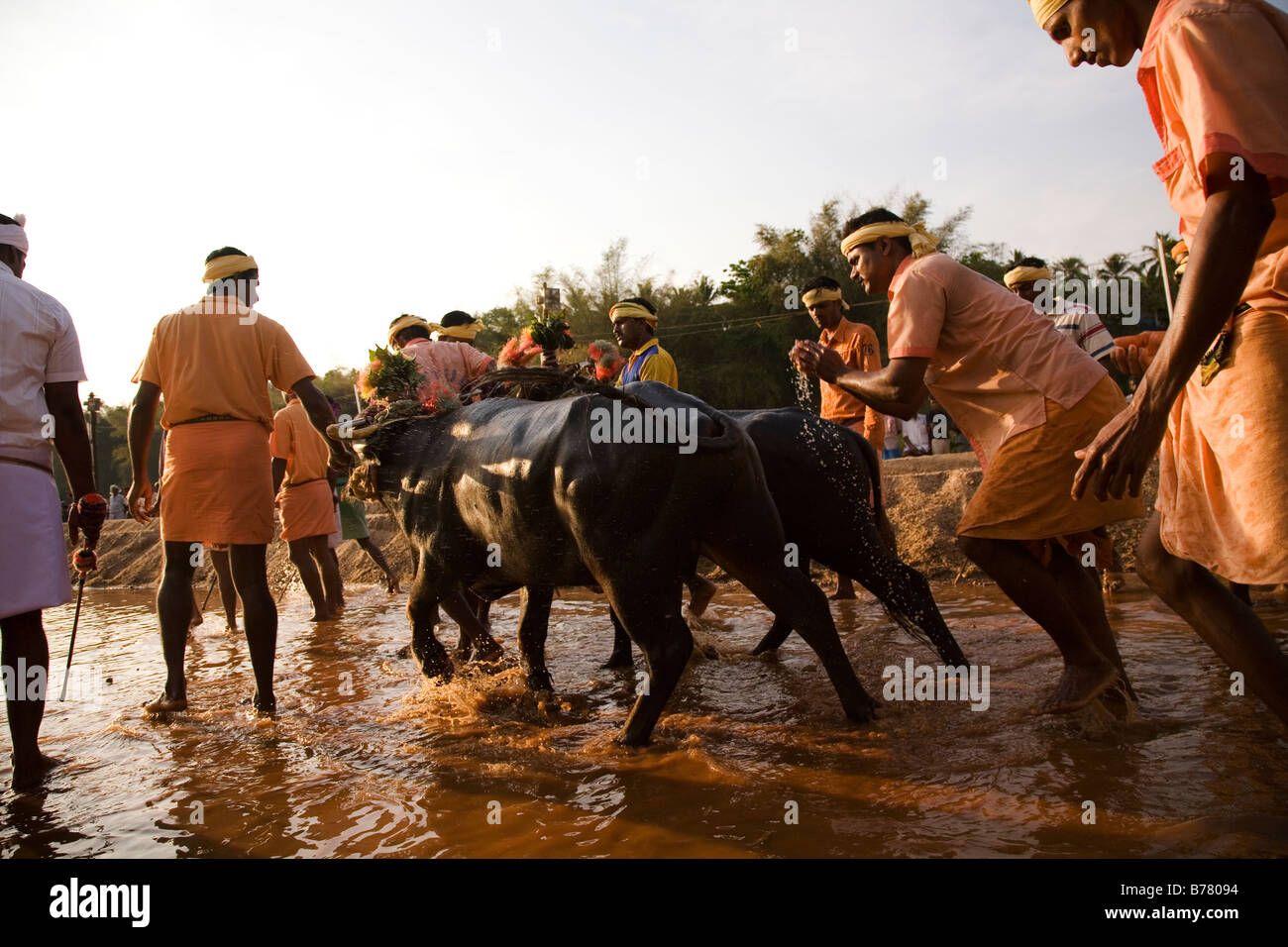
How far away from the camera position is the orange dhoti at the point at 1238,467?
219cm

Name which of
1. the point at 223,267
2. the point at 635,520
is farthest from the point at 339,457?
the point at 635,520

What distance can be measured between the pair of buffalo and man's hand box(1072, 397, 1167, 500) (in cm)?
165

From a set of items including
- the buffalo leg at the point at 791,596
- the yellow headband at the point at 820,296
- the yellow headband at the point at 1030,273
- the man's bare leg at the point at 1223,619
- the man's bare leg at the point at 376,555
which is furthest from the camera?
the man's bare leg at the point at 376,555

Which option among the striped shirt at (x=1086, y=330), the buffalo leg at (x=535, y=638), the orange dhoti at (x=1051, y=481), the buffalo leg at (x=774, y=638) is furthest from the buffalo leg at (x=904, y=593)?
the striped shirt at (x=1086, y=330)

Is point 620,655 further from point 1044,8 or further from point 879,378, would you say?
point 1044,8

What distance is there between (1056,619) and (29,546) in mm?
4235

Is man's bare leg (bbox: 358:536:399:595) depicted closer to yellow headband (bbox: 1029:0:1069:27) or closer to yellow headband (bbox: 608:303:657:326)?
yellow headband (bbox: 608:303:657:326)

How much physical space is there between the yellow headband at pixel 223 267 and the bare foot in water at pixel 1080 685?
4608 mm

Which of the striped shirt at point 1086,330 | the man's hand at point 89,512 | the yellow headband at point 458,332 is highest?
the yellow headband at point 458,332

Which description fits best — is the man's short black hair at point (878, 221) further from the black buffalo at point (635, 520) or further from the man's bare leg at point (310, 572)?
the man's bare leg at point (310, 572)

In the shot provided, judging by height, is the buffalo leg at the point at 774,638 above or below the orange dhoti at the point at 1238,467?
below

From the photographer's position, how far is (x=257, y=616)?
457 centimetres
